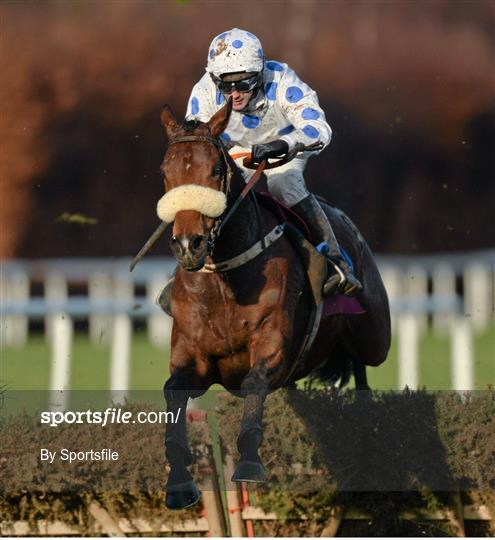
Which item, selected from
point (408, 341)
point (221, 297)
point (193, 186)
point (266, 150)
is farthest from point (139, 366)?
point (193, 186)

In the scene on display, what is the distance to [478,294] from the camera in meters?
Answer: 8.82

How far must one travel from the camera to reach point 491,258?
9125 millimetres

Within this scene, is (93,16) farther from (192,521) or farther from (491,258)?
(192,521)

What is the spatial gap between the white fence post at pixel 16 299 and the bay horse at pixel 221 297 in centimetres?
304

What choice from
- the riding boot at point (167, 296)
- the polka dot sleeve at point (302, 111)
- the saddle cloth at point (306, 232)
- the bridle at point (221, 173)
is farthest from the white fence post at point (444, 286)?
the bridle at point (221, 173)

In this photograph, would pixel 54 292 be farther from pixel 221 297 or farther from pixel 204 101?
pixel 221 297

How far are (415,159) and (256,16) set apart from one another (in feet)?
4.91

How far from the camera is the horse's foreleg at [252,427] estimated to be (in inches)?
205

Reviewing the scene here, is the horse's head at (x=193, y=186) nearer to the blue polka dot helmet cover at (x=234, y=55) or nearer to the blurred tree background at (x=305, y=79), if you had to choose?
the blue polka dot helmet cover at (x=234, y=55)

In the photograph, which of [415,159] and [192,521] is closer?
[192,521]

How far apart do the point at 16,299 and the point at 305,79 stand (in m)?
2.55

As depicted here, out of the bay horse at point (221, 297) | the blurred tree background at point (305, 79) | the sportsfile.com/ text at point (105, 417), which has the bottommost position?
the sportsfile.com/ text at point (105, 417)

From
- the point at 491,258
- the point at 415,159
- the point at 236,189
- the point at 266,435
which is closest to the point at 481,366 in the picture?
the point at 491,258

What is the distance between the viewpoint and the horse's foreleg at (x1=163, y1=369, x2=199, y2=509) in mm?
5289
